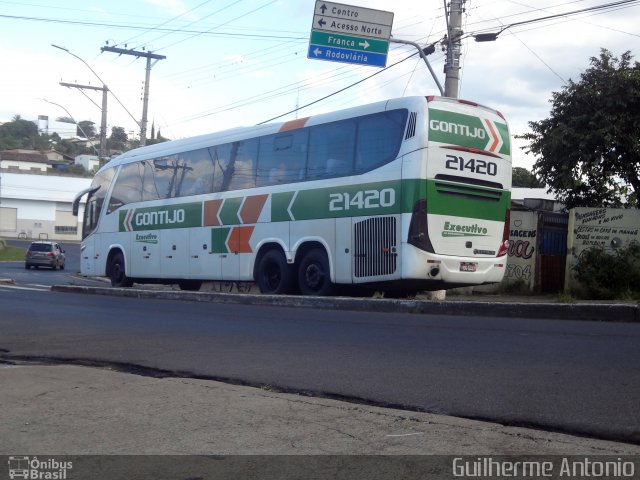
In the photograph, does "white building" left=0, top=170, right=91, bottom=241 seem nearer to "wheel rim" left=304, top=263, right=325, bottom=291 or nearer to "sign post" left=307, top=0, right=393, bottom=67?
"sign post" left=307, top=0, right=393, bottom=67

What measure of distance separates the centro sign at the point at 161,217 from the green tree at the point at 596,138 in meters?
11.8

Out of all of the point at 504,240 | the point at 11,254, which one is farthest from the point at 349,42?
the point at 11,254

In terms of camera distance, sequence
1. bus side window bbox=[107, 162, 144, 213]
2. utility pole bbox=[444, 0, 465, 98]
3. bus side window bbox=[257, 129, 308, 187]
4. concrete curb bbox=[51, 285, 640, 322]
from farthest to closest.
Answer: bus side window bbox=[107, 162, 144, 213], utility pole bbox=[444, 0, 465, 98], bus side window bbox=[257, 129, 308, 187], concrete curb bbox=[51, 285, 640, 322]

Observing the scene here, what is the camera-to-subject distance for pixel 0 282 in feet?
94.6

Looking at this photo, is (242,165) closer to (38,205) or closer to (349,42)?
(349,42)

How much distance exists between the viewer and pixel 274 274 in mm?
17625

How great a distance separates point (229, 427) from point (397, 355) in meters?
3.06

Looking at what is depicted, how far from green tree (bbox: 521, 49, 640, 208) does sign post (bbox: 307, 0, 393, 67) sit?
7234mm

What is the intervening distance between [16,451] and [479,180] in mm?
11511

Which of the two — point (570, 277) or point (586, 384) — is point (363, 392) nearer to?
point (586, 384)

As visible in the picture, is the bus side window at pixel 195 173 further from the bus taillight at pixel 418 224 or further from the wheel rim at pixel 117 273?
the bus taillight at pixel 418 224

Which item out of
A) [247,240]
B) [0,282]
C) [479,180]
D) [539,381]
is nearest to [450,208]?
[479,180]

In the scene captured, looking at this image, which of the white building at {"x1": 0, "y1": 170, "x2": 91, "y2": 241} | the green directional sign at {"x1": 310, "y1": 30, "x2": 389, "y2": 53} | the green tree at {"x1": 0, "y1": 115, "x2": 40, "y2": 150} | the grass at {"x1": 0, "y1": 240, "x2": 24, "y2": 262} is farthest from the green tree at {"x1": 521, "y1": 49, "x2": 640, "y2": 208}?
the green tree at {"x1": 0, "y1": 115, "x2": 40, "y2": 150}

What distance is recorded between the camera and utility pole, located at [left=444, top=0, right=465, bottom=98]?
1997cm
